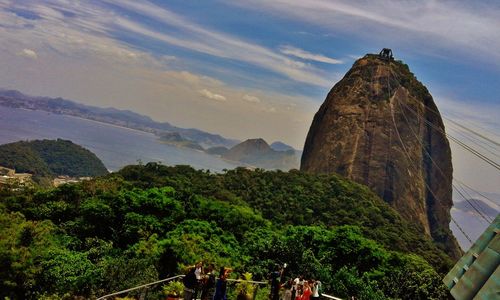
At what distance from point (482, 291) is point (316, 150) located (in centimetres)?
6538

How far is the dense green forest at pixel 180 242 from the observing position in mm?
23578

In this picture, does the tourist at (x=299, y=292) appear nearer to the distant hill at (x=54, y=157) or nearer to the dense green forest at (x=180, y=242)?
the dense green forest at (x=180, y=242)

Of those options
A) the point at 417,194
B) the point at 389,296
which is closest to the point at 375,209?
the point at 417,194

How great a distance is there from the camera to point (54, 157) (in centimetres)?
16725

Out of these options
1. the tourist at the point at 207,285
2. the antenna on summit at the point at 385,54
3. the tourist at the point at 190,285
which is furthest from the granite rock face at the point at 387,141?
the tourist at the point at 190,285

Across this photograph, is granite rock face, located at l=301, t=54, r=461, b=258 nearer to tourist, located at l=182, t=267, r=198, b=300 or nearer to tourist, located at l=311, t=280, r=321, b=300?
tourist, located at l=311, t=280, r=321, b=300

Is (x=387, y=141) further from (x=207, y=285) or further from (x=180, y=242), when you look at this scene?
(x=207, y=285)

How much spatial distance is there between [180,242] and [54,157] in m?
156

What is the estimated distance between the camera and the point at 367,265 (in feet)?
105

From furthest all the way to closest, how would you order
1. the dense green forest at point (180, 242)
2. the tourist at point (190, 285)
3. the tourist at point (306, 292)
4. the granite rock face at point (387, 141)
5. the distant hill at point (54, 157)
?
the distant hill at point (54, 157) → the granite rock face at point (387, 141) → the dense green forest at point (180, 242) → the tourist at point (306, 292) → the tourist at point (190, 285)

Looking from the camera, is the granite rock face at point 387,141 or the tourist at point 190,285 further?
the granite rock face at point 387,141

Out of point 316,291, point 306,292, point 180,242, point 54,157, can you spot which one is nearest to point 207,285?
point 306,292

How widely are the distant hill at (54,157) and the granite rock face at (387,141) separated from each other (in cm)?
9957

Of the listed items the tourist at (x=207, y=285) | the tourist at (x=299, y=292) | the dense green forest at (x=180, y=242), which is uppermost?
the tourist at (x=299, y=292)
